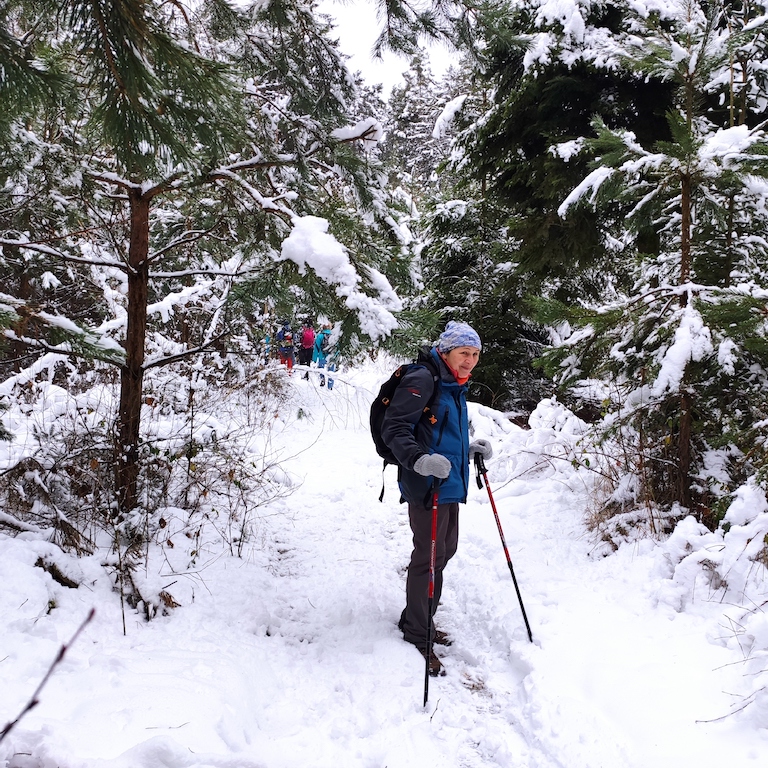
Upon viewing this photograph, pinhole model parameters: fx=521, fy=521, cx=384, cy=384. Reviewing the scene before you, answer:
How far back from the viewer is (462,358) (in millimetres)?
3613

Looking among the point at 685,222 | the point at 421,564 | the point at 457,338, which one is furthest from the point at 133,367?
the point at 685,222

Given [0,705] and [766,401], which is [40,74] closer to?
[0,705]

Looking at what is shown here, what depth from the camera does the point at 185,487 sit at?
4953 mm

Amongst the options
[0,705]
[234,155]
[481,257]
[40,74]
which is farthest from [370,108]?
[481,257]

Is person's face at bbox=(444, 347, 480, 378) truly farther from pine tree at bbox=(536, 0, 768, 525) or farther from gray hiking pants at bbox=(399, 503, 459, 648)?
pine tree at bbox=(536, 0, 768, 525)

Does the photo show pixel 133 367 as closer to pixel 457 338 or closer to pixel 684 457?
pixel 457 338

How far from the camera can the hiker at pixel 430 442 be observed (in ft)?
11.4

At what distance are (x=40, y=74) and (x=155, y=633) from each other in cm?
333

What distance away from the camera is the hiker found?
11.4 feet

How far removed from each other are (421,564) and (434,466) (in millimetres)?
869

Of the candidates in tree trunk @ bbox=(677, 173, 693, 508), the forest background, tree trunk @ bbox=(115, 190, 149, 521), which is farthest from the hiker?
tree trunk @ bbox=(115, 190, 149, 521)

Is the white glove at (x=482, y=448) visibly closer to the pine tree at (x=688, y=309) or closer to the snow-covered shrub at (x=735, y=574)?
the pine tree at (x=688, y=309)

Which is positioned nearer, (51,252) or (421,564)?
(421,564)

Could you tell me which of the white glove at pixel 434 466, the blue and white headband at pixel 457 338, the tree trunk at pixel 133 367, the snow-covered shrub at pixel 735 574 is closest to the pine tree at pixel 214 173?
the tree trunk at pixel 133 367
